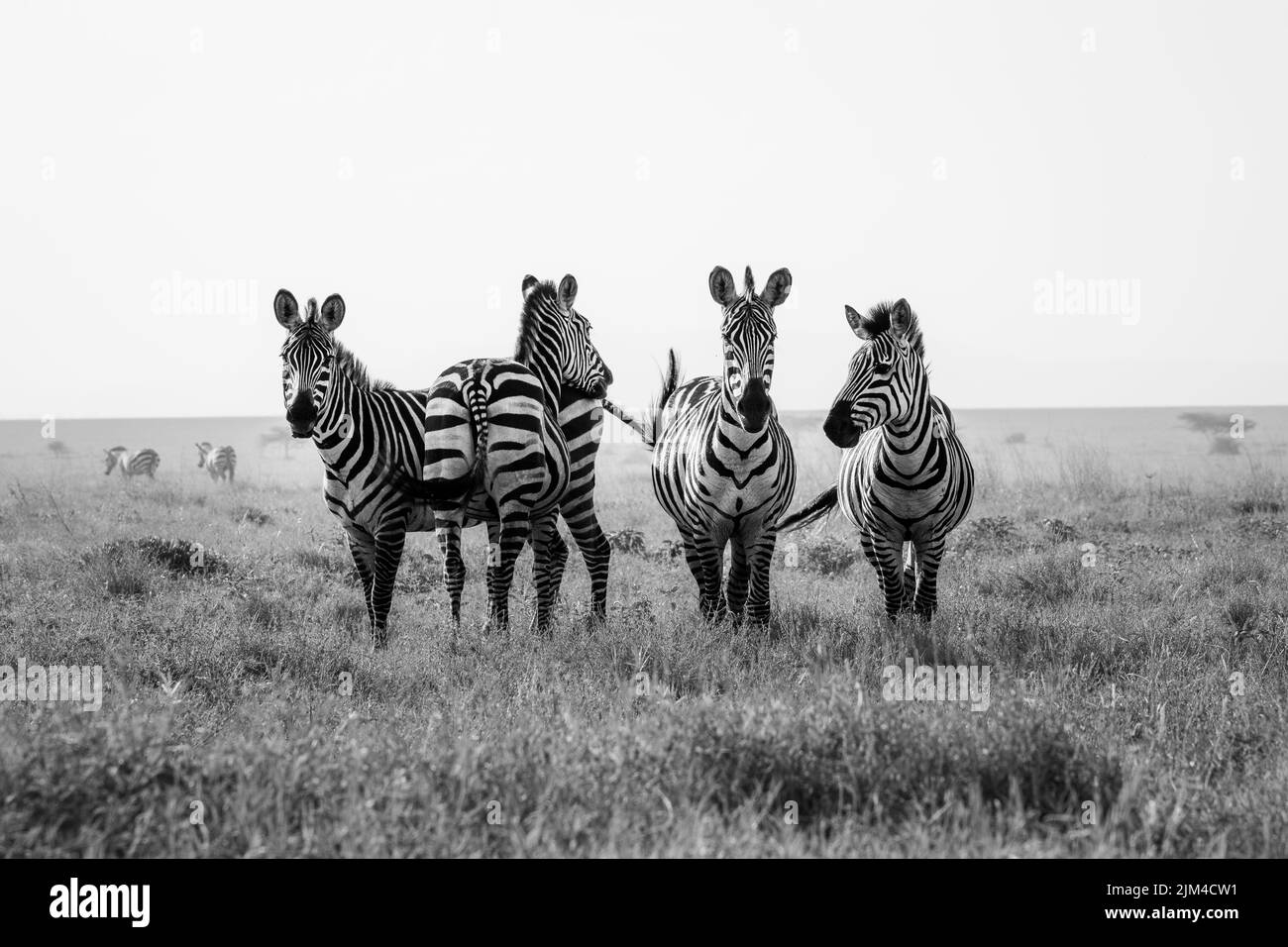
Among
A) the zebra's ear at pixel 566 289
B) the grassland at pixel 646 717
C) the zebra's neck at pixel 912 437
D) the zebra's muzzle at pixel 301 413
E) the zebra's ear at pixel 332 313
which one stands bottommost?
the grassland at pixel 646 717

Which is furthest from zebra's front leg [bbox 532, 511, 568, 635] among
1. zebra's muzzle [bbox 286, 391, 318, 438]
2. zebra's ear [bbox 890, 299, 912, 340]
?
zebra's ear [bbox 890, 299, 912, 340]

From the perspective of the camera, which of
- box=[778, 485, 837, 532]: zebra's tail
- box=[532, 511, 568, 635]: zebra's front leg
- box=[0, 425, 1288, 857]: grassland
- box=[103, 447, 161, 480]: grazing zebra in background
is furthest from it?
box=[103, 447, 161, 480]: grazing zebra in background

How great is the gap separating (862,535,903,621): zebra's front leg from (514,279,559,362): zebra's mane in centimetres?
353

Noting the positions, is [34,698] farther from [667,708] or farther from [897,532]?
[897,532]

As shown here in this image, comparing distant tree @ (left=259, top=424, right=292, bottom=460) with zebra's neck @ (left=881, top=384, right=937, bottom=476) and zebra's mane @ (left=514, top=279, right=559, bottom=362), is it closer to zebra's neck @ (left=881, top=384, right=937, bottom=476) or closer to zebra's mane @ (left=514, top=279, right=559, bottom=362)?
zebra's mane @ (left=514, top=279, right=559, bottom=362)

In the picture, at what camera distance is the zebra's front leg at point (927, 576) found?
329 inches

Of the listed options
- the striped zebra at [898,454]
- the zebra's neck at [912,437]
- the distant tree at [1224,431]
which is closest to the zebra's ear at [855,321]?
the striped zebra at [898,454]

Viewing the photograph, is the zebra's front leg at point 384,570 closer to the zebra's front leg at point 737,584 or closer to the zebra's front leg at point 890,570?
the zebra's front leg at point 737,584

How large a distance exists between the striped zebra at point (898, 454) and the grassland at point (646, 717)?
1.84ft

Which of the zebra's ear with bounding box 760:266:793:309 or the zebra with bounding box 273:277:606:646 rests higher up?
the zebra's ear with bounding box 760:266:793:309

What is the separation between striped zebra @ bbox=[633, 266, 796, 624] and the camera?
7453 millimetres

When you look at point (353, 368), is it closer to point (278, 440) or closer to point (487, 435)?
point (487, 435)

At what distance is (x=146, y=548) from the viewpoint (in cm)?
1030

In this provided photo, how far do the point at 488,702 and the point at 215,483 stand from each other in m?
20.7
